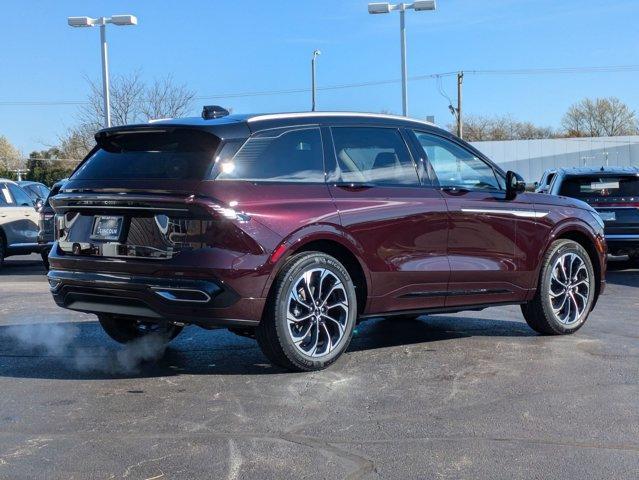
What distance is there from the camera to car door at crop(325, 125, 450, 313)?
18.8 ft

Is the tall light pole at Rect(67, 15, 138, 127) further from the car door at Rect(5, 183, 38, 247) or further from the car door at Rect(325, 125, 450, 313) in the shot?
the car door at Rect(325, 125, 450, 313)

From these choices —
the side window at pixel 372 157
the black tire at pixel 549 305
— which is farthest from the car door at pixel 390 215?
the black tire at pixel 549 305

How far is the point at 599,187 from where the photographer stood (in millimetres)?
12641

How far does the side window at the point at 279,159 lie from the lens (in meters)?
5.25

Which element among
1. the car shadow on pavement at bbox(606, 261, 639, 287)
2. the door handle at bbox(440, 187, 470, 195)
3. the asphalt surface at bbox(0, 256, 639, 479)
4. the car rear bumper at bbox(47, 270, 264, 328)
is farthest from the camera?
the car shadow on pavement at bbox(606, 261, 639, 287)

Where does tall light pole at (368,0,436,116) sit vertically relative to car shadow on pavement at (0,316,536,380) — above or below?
above

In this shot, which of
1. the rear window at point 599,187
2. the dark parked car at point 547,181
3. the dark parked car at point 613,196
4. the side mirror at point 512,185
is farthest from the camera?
the dark parked car at point 547,181

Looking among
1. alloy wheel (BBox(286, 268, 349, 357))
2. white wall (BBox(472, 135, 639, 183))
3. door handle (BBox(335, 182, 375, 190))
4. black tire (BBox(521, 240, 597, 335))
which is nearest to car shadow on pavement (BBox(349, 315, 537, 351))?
black tire (BBox(521, 240, 597, 335))

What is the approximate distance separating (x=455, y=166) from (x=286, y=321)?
2.19 meters

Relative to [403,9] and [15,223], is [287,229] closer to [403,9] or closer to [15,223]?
[15,223]

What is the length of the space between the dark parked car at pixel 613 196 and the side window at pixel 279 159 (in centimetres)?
777

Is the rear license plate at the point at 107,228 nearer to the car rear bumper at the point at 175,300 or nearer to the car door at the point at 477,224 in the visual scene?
the car rear bumper at the point at 175,300

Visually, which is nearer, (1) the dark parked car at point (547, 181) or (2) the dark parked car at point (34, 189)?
(1) the dark parked car at point (547, 181)

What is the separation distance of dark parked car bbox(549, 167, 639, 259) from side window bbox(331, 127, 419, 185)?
22.9 feet
